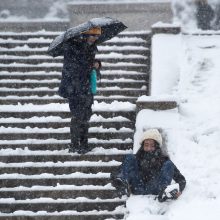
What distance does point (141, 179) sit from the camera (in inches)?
229

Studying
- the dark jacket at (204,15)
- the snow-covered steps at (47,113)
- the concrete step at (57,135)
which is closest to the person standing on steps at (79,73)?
the concrete step at (57,135)

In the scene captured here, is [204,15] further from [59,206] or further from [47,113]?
[59,206]

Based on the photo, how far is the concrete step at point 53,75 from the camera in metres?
9.09

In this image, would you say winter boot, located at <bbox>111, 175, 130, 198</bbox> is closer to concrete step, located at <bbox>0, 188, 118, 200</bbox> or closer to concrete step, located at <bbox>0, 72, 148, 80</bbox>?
concrete step, located at <bbox>0, 188, 118, 200</bbox>

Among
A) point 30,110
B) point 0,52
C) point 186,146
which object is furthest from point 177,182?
point 0,52

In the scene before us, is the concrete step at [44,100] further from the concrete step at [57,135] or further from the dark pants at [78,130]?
the dark pants at [78,130]

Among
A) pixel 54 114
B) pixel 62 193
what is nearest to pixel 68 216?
pixel 62 193

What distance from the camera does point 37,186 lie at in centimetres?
679

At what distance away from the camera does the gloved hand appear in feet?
18.0

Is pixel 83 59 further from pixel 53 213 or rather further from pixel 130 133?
pixel 53 213

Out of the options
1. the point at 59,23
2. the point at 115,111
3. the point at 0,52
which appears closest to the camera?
the point at 115,111

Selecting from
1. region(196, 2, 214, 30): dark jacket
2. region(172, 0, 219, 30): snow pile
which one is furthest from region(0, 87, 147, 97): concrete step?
region(172, 0, 219, 30): snow pile

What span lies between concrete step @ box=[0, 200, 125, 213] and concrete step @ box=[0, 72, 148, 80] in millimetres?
3215

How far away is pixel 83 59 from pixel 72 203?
6.40 feet
